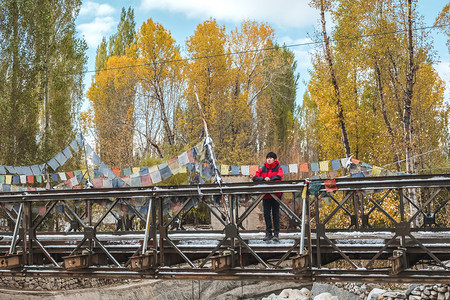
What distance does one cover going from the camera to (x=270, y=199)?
9.44 meters

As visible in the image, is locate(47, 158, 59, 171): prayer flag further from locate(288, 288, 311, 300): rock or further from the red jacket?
locate(288, 288, 311, 300): rock

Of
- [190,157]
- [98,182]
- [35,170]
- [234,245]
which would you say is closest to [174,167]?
[190,157]

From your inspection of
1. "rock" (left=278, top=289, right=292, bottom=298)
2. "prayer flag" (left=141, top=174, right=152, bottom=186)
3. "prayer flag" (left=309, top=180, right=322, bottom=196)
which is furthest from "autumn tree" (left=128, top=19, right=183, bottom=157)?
"prayer flag" (left=309, top=180, right=322, bottom=196)

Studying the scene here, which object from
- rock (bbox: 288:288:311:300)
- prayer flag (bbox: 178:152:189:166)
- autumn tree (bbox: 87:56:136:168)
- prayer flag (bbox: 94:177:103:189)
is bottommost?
rock (bbox: 288:288:311:300)

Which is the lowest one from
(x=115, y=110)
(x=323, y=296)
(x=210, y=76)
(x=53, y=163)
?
(x=323, y=296)

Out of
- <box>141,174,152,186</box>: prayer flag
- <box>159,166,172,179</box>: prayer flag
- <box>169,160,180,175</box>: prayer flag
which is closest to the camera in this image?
A: <box>169,160,180,175</box>: prayer flag

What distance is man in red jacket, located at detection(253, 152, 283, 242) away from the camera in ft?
31.0

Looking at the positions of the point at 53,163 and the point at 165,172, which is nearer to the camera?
the point at 165,172

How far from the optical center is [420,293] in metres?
19.9

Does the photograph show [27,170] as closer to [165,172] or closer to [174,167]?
[165,172]

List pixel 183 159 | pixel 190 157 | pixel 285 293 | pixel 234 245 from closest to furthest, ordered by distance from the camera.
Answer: pixel 234 245 → pixel 190 157 → pixel 183 159 → pixel 285 293

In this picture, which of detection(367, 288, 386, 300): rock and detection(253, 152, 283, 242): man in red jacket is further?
detection(367, 288, 386, 300): rock

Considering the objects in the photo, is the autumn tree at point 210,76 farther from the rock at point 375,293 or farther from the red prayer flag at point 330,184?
the red prayer flag at point 330,184

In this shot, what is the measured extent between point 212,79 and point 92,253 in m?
28.8
